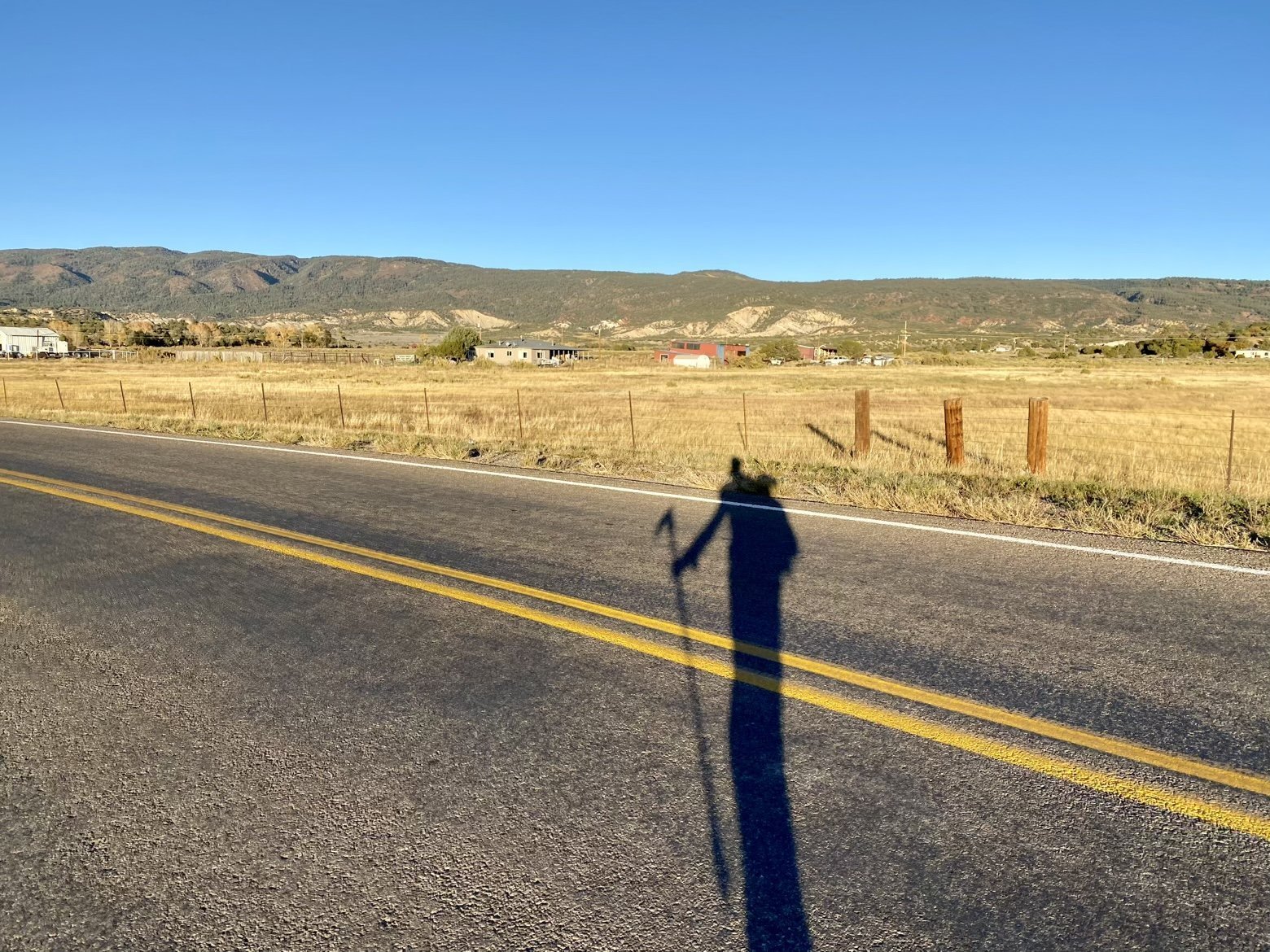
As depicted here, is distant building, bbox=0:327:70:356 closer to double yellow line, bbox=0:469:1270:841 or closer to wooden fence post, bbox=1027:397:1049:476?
double yellow line, bbox=0:469:1270:841

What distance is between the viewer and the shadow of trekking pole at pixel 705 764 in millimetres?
A: 2916

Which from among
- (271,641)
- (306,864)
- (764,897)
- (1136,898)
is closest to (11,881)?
(306,864)

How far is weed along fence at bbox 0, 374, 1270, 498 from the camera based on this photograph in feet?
41.3

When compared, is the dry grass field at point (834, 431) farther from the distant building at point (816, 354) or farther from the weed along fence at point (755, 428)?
the distant building at point (816, 354)

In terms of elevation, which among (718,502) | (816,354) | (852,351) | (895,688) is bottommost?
(816,354)

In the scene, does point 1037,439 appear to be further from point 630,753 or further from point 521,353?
point 521,353

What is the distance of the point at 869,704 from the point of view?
163 inches

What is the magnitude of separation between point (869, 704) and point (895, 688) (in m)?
0.25

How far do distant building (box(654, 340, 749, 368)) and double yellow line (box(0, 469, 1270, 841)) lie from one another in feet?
285

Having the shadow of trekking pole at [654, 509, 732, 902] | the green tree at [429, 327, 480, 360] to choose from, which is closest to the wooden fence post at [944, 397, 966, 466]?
the shadow of trekking pole at [654, 509, 732, 902]

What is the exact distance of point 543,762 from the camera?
3.69m

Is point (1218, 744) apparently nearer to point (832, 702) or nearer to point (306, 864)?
point (832, 702)

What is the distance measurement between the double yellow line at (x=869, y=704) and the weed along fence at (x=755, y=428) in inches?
236

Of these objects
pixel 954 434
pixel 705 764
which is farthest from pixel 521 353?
pixel 705 764
